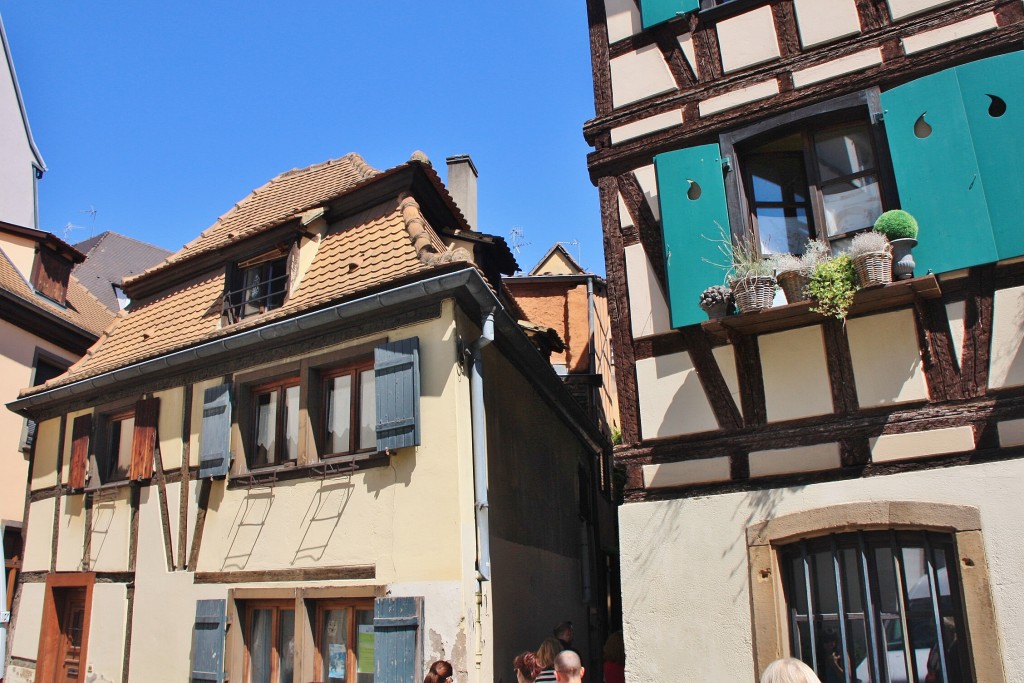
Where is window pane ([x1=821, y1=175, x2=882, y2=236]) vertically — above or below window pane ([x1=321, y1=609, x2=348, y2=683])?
above

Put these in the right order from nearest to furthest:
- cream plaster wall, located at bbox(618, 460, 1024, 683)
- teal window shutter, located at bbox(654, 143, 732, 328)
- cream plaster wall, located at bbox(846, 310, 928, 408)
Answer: cream plaster wall, located at bbox(618, 460, 1024, 683) → cream plaster wall, located at bbox(846, 310, 928, 408) → teal window shutter, located at bbox(654, 143, 732, 328)

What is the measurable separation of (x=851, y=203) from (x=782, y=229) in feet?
1.90

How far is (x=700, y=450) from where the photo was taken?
22.9ft

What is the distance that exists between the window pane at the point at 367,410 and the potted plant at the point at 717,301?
12.1 ft

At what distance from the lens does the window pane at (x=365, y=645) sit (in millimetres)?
8188

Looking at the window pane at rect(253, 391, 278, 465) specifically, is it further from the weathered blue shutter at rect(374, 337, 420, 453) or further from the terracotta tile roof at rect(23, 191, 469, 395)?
the weathered blue shutter at rect(374, 337, 420, 453)

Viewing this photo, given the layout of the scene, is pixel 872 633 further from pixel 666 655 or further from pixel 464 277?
pixel 464 277

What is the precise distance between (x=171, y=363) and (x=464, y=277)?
14.0 ft

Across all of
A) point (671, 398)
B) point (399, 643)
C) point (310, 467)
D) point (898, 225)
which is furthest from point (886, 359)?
point (310, 467)

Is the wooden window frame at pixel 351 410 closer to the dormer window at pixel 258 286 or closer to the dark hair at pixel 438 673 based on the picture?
the dormer window at pixel 258 286

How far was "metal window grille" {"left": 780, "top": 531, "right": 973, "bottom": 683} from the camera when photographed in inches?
232

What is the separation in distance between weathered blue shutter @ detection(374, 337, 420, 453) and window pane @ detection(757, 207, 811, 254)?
11.3 ft

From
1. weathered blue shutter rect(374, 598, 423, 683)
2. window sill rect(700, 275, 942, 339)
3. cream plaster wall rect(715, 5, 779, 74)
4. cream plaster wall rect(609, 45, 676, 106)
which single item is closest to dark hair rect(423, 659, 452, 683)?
weathered blue shutter rect(374, 598, 423, 683)

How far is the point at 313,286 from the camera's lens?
32.7ft
